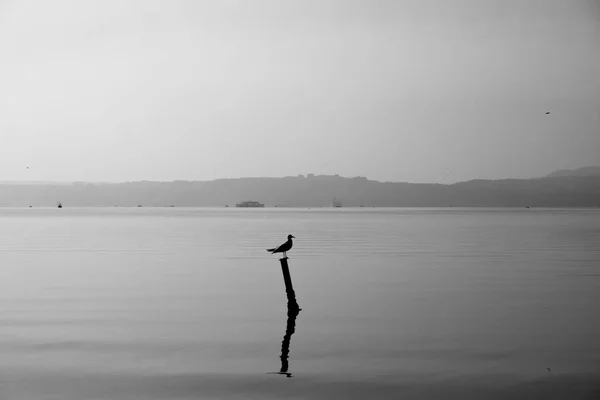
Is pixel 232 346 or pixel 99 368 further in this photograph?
pixel 232 346

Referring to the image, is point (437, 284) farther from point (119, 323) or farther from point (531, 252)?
point (531, 252)

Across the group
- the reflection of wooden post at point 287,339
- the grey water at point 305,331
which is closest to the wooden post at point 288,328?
the reflection of wooden post at point 287,339

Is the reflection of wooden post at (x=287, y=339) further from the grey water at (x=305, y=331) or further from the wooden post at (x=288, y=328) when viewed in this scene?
the grey water at (x=305, y=331)

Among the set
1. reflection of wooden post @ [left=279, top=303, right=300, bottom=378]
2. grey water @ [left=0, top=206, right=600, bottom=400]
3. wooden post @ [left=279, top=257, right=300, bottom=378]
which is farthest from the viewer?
wooden post @ [left=279, top=257, right=300, bottom=378]

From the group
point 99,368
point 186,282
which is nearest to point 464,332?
point 99,368

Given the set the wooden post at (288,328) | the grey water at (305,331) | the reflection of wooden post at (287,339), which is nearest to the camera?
the grey water at (305,331)

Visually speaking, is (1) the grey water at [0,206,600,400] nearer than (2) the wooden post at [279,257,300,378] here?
Yes

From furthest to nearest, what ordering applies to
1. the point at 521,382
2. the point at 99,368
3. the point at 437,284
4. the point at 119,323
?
the point at 437,284
the point at 119,323
the point at 99,368
the point at 521,382

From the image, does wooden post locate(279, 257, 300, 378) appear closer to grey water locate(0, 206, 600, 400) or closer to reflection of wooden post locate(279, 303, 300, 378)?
reflection of wooden post locate(279, 303, 300, 378)

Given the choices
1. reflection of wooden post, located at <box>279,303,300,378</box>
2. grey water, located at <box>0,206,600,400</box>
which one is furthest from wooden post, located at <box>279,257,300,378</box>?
grey water, located at <box>0,206,600,400</box>

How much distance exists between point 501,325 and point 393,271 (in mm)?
19753

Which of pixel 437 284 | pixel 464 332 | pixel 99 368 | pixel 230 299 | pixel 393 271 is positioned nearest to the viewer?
pixel 99 368

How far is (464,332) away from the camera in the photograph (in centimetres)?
2502

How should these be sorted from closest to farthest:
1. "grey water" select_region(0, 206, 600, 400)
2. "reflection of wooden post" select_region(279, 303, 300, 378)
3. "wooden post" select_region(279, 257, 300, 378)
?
"grey water" select_region(0, 206, 600, 400), "reflection of wooden post" select_region(279, 303, 300, 378), "wooden post" select_region(279, 257, 300, 378)
